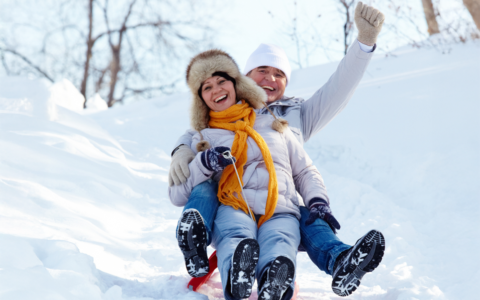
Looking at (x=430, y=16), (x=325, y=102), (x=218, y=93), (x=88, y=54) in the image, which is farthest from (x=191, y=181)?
(x=88, y=54)

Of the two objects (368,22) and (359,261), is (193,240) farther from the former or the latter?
(368,22)

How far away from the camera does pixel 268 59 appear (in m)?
2.82

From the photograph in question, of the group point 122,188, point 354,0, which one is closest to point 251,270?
point 122,188

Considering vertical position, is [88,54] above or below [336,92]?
below

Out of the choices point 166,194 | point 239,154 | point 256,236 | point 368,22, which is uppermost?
point 368,22

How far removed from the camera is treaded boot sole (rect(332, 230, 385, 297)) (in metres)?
1.60

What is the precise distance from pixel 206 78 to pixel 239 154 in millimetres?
483

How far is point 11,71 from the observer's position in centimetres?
1438

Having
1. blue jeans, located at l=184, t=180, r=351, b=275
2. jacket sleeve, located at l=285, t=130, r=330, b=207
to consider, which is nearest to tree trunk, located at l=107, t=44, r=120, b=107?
jacket sleeve, located at l=285, t=130, r=330, b=207

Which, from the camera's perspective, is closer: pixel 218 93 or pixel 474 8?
pixel 218 93

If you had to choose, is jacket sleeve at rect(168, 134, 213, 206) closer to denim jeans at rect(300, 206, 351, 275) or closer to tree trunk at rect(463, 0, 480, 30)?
denim jeans at rect(300, 206, 351, 275)

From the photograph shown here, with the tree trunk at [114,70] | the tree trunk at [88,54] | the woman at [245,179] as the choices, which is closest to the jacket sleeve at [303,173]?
the woman at [245,179]

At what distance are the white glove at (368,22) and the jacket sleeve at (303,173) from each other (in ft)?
1.97

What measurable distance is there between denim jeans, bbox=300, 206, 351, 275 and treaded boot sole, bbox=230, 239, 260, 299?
0.37 metres
